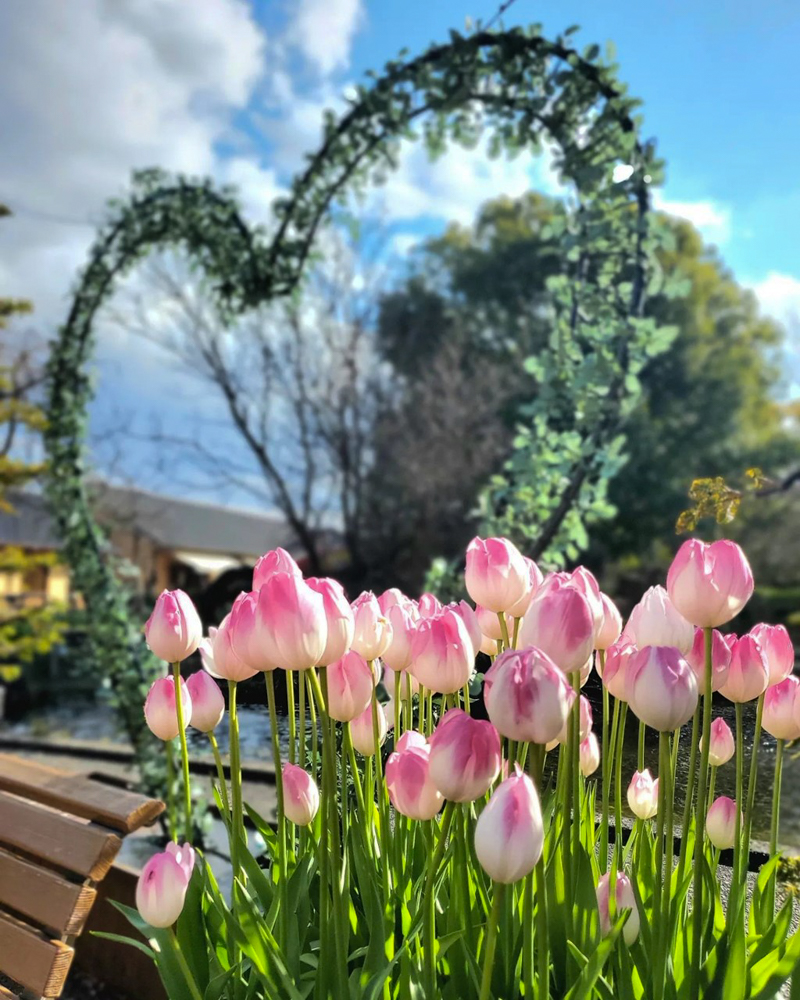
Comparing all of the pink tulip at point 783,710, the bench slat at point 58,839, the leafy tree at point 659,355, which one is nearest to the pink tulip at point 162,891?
the bench slat at point 58,839

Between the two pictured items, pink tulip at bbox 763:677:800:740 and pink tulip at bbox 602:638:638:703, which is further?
pink tulip at bbox 763:677:800:740

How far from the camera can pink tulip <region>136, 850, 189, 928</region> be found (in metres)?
0.95

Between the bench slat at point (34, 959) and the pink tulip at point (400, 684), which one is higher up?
the pink tulip at point (400, 684)

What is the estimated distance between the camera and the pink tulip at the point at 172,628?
106 cm

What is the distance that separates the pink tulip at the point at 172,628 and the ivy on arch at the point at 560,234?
170cm

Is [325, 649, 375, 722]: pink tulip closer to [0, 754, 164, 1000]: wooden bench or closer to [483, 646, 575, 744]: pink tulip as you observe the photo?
[483, 646, 575, 744]: pink tulip

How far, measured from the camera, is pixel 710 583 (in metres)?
0.86

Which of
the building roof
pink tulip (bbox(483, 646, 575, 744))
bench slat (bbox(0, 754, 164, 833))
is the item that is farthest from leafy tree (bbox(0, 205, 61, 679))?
pink tulip (bbox(483, 646, 575, 744))

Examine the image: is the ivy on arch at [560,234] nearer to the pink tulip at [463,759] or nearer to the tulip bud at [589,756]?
the tulip bud at [589,756]

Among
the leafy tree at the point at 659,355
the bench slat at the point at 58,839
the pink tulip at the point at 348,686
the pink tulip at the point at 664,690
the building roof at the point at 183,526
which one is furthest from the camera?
the building roof at the point at 183,526

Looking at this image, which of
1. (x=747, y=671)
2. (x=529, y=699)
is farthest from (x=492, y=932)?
(x=747, y=671)

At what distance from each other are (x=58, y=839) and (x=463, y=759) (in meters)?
1.17

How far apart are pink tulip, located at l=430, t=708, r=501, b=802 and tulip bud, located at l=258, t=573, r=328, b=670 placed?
0.50 feet

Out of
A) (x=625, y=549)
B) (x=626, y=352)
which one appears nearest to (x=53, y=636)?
(x=626, y=352)
